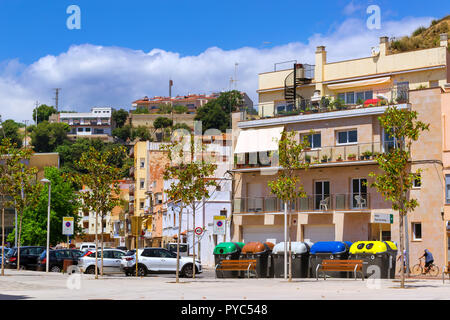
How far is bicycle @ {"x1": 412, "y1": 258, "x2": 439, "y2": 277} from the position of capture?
136 ft

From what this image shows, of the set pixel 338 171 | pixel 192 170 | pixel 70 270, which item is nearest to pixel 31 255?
pixel 70 270

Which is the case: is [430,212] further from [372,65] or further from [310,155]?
[372,65]

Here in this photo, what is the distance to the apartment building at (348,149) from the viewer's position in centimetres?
4372

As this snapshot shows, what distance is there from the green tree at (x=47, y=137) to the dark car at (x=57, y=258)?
13507 cm

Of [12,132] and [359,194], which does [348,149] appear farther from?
[12,132]

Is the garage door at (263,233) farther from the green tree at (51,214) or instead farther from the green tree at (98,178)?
the green tree at (51,214)

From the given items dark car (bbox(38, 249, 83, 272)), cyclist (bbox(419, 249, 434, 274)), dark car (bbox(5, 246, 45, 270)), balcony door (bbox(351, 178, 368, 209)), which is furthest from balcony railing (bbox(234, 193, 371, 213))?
dark car (bbox(5, 246, 45, 270))

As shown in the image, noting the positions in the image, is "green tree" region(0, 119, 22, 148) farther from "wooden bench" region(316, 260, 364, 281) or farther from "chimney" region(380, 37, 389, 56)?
"wooden bench" region(316, 260, 364, 281)

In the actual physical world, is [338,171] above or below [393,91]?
below

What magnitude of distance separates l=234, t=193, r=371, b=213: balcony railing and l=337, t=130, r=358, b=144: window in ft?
11.6

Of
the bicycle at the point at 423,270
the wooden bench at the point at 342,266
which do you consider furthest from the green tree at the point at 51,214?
the wooden bench at the point at 342,266

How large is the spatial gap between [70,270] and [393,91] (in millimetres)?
22632

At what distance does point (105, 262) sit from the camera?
3788 cm
